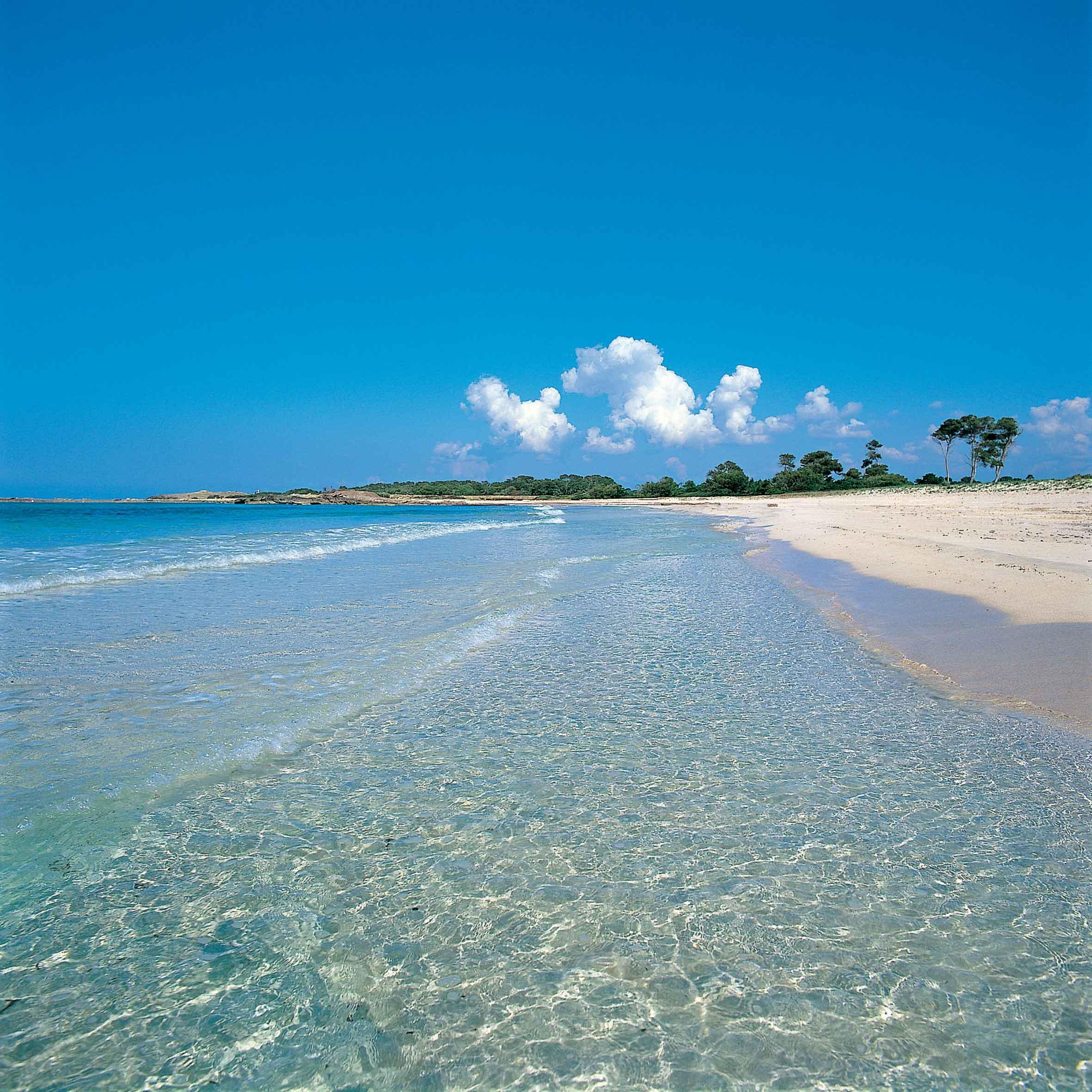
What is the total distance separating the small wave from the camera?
16.6 meters

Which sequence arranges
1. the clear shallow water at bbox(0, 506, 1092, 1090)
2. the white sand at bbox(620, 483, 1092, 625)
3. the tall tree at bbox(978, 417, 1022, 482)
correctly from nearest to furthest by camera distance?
the clear shallow water at bbox(0, 506, 1092, 1090) → the white sand at bbox(620, 483, 1092, 625) → the tall tree at bbox(978, 417, 1022, 482)

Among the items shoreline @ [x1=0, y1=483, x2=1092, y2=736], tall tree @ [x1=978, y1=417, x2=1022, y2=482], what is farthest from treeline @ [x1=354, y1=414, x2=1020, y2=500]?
shoreline @ [x1=0, y1=483, x2=1092, y2=736]

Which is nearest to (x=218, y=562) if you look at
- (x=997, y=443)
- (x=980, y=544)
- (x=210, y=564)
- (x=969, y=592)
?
(x=210, y=564)

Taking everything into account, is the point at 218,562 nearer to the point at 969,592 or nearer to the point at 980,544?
the point at 969,592

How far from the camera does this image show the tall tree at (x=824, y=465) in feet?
Answer: 402

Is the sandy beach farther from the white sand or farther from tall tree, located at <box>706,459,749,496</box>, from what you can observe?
tall tree, located at <box>706,459,749,496</box>

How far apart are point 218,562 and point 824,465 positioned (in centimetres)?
11950

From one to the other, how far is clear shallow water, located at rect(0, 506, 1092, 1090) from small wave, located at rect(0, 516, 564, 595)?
9.19m

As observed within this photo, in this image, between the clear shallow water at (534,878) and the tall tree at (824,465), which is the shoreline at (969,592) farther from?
the tall tree at (824,465)

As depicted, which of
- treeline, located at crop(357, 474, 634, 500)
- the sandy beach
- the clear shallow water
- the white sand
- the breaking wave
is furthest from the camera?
treeline, located at crop(357, 474, 634, 500)

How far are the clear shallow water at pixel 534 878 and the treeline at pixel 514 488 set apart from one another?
451ft

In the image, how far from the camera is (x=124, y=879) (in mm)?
4020

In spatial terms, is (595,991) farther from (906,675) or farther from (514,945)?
(906,675)

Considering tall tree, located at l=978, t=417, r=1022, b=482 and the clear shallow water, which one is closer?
the clear shallow water
